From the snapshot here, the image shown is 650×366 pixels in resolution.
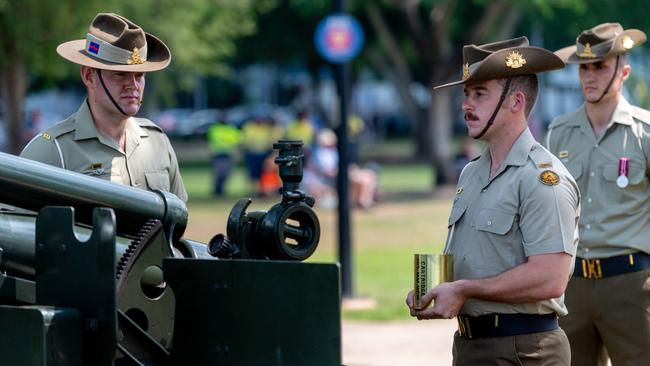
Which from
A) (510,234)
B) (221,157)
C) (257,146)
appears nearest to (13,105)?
(221,157)

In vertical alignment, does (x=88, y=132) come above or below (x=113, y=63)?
below

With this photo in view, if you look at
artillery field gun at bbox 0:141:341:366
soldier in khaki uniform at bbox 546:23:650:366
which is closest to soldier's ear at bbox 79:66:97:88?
artillery field gun at bbox 0:141:341:366

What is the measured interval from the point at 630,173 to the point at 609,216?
216 mm

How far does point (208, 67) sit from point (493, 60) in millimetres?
26033

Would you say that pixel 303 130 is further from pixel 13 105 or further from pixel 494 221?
pixel 494 221

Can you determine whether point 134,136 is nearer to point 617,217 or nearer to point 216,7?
point 617,217

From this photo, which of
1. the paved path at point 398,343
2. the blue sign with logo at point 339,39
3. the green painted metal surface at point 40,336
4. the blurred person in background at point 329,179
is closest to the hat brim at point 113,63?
the green painted metal surface at point 40,336

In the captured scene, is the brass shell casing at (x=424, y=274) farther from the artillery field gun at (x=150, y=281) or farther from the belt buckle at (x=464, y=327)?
the artillery field gun at (x=150, y=281)

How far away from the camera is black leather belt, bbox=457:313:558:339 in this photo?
4.17 m

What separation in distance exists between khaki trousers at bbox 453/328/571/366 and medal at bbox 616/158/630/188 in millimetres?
1745

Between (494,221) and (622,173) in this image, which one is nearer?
(494,221)

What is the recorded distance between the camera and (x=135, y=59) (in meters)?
4.89

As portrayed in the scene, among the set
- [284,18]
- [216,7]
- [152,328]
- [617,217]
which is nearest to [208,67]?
[216,7]

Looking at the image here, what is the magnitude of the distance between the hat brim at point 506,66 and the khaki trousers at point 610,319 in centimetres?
194
